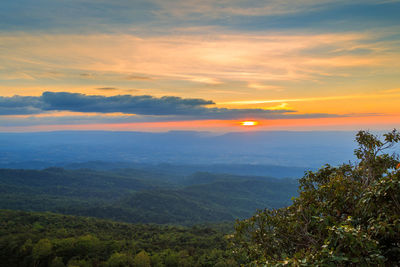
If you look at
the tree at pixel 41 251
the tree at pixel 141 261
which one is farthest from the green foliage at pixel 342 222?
the tree at pixel 41 251

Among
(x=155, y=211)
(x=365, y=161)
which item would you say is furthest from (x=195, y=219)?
(x=365, y=161)

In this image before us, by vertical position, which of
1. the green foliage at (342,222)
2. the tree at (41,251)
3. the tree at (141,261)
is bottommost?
the tree at (141,261)

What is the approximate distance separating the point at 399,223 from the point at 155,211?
19839 centimetres

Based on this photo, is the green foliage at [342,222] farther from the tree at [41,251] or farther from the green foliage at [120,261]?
the tree at [41,251]

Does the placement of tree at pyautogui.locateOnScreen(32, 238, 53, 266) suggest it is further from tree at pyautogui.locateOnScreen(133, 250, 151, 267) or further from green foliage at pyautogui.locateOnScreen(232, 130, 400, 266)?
green foliage at pyautogui.locateOnScreen(232, 130, 400, 266)

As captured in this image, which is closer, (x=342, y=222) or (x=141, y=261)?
(x=342, y=222)

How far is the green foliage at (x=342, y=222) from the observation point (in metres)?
5.92

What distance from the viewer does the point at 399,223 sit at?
6059 mm

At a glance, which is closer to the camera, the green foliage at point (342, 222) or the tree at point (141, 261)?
the green foliage at point (342, 222)

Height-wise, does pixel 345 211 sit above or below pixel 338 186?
below

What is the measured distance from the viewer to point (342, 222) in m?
6.98

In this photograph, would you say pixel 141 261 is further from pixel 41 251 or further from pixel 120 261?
pixel 41 251

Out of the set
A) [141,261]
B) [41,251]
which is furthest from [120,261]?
[41,251]

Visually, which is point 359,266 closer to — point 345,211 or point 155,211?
point 345,211
